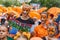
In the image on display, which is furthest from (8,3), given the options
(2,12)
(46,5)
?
(46,5)

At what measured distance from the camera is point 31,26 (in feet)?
4.82

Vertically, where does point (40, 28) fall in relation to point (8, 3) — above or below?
below

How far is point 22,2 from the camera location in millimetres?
1488

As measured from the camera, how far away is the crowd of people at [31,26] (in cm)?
146

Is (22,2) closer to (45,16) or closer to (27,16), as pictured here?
(27,16)

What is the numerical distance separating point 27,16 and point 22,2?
6.3 inches

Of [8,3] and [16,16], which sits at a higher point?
[8,3]

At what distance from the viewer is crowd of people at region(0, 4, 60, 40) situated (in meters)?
1.46

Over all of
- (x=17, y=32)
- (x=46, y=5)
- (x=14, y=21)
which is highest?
(x=46, y=5)

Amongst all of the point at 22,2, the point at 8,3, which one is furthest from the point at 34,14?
the point at 8,3

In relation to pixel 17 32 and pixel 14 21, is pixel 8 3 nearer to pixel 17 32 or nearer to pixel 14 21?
pixel 14 21

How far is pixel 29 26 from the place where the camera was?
1.47m

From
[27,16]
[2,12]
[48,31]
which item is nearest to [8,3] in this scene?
[2,12]

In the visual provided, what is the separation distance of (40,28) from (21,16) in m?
0.24
